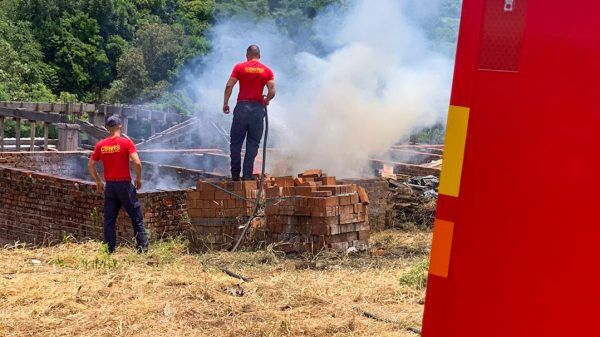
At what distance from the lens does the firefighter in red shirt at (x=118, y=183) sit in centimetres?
842

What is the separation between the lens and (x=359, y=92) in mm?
14094

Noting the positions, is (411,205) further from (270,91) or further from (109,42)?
(109,42)

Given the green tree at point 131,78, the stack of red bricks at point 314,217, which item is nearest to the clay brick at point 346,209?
the stack of red bricks at point 314,217

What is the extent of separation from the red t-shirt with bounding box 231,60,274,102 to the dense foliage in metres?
14.4

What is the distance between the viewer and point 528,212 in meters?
1.99

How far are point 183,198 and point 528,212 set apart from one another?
26.0ft

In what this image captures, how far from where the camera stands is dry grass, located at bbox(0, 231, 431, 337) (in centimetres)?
509

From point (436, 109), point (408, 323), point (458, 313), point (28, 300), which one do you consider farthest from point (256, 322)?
point (436, 109)

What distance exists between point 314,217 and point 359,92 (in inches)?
249

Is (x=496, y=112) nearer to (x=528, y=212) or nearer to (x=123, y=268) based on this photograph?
(x=528, y=212)

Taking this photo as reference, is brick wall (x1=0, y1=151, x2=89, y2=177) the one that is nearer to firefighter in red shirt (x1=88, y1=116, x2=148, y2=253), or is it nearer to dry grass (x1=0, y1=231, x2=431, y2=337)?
firefighter in red shirt (x1=88, y1=116, x2=148, y2=253)

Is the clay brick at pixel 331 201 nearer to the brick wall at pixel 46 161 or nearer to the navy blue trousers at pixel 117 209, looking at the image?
the navy blue trousers at pixel 117 209

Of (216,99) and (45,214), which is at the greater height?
(216,99)

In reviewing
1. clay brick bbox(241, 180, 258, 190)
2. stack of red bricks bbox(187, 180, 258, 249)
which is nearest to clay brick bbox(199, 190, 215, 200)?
stack of red bricks bbox(187, 180, 258, 249)
